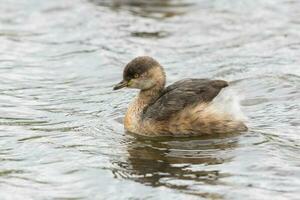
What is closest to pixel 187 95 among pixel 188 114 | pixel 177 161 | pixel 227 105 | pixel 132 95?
pixel 188 114

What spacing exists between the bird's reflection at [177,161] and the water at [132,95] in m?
0.01

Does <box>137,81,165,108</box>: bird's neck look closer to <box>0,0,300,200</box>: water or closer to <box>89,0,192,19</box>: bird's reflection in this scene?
<box>0,0,300,200</box>: water

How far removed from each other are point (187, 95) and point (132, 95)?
90.5 inches

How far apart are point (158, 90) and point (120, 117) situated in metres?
0.73

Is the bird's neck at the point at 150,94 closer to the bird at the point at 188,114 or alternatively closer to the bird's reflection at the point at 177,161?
the bird at the point at 188,114

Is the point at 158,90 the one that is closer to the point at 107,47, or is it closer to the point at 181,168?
the point at 181,168

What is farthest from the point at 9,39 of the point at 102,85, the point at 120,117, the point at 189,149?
the point at 189,149

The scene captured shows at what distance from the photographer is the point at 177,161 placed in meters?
8.19

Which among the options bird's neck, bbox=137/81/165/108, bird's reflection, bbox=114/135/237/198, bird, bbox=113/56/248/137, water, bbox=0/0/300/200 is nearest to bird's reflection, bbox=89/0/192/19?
water, bbox=0/0/300/200

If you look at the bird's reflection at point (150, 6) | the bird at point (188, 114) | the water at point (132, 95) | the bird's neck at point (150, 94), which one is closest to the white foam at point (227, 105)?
the bird at point (188, 114)

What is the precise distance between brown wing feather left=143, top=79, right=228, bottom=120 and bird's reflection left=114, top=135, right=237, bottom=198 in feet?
1.02

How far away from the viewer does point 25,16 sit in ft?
52.3

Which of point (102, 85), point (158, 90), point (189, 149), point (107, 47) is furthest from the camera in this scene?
point (107, 47)

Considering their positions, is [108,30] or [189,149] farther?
[108,30]
